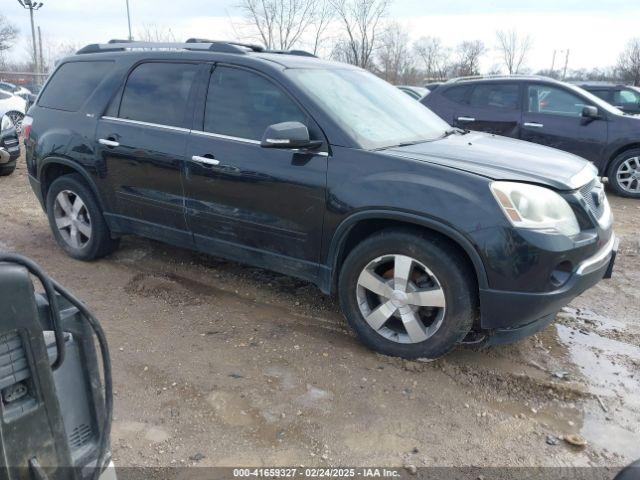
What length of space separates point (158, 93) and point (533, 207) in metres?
2.90

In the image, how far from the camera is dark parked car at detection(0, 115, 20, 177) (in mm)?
8755

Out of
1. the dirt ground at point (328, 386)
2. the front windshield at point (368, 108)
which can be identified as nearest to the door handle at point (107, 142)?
the dirt ground at point (328, 386)

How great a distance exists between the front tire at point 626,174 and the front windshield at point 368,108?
485 centimetres

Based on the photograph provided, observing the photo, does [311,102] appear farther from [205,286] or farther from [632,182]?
[632,182]

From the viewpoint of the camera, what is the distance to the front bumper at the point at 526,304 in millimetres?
2975

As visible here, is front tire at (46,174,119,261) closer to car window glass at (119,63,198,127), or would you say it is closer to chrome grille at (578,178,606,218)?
car window glass at (119,63,198,127)

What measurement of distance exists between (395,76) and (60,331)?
137 ft

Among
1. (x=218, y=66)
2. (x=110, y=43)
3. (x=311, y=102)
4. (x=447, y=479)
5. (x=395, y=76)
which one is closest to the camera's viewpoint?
(x=447, y=479)

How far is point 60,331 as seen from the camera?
148 centimetres

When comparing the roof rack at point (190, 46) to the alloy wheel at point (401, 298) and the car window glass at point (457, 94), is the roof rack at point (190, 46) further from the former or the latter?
the car window glass at point (457, 94)

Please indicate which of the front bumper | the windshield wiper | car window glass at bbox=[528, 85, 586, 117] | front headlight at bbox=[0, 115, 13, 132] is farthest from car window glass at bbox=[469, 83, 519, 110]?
front headlight at bbox=[0, 115, 13, 132]

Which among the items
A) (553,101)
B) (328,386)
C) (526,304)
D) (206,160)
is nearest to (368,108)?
(206,160)

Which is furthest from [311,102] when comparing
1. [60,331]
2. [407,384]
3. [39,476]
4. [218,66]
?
[39,476]

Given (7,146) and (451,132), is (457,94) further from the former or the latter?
(7,146)
